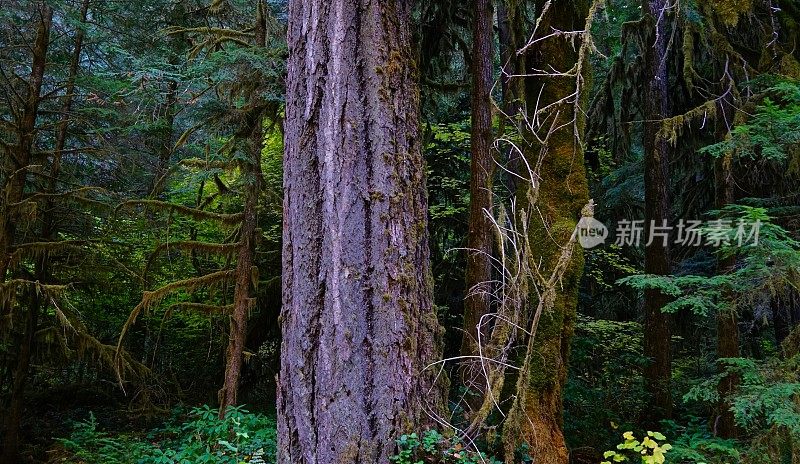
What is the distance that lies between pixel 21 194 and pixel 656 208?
9415 mm

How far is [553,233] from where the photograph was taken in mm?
3561

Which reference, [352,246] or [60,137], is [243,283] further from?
[352,246]

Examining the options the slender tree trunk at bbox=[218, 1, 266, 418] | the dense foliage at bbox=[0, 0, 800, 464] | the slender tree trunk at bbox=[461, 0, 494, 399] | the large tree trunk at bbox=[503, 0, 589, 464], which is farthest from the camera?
the slender tree trunk at bbox=[218, 1, 266, 418]

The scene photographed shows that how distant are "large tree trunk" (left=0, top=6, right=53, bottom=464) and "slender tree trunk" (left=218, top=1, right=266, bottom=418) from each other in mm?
3120

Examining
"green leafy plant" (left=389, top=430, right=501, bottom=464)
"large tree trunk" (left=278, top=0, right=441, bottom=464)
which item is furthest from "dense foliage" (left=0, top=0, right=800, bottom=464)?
"large tree trunk" (left=278, top=0, right=441, bottom=464)

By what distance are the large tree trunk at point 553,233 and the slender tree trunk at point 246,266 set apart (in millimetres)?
4390

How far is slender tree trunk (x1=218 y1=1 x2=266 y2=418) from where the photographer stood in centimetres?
722

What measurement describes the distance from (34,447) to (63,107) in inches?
220

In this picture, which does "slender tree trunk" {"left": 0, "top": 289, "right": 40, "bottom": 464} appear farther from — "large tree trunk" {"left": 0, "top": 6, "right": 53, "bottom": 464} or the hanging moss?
the hanging moss

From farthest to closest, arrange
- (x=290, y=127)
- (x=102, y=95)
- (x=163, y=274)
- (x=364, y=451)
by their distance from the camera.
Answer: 1. (x=163, y=274)
2. (x=102, y=95)
3. (x=290, y=127)
4. (x=364, y=451)

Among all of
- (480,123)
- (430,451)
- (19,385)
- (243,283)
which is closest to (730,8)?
(480,123)

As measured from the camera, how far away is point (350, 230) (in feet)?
8.15

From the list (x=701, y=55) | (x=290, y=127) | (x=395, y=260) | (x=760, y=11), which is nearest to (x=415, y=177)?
(x=395, y=260)

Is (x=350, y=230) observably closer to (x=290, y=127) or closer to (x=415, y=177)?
(x=415, y=177)
